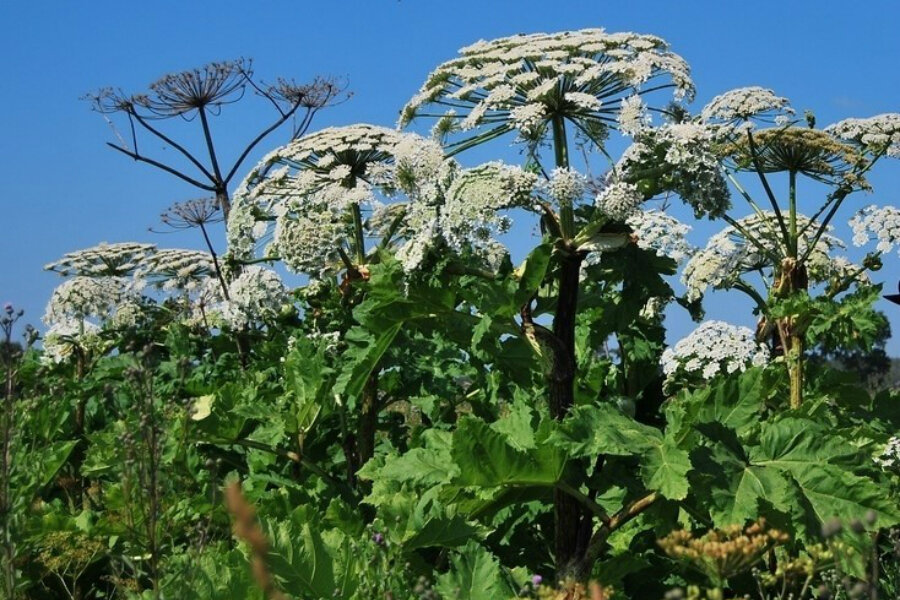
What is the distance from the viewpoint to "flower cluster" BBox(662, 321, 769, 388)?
629cm

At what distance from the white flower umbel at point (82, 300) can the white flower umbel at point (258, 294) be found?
8.36 ft

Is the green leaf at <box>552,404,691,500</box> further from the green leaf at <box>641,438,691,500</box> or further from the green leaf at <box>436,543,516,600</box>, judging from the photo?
the green leaf at <box>436,543,516,600</box>

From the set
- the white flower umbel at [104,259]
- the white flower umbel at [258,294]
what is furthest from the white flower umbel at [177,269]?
the white flower umbel at [258,294]

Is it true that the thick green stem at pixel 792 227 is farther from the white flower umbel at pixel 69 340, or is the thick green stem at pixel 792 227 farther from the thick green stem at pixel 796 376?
the white flower umbel at pixel 69 340

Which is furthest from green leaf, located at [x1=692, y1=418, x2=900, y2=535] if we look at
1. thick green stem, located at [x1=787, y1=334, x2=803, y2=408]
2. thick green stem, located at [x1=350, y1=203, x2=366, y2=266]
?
thick green stem, located at [x1=350, y1=203, x2=366, y2=266]

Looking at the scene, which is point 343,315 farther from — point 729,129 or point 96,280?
point 96,280

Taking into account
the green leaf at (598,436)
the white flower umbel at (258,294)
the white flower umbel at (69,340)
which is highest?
the white flower umbel at (69,340)

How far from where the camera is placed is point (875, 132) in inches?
311

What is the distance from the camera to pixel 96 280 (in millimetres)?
10289

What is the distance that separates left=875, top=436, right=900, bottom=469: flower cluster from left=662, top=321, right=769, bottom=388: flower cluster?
2.46 ft

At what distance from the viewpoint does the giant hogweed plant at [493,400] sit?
176 inches

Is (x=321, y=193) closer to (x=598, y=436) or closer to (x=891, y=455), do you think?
(x=598, y=436)

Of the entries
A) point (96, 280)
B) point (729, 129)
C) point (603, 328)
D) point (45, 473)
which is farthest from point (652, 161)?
point (96, 280)

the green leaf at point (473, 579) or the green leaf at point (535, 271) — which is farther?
the green leaf at point (535, 271)
